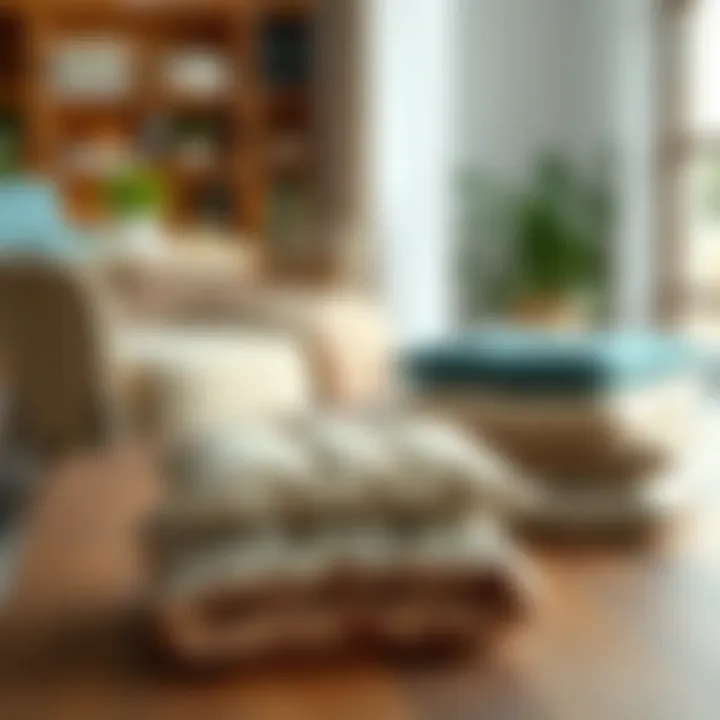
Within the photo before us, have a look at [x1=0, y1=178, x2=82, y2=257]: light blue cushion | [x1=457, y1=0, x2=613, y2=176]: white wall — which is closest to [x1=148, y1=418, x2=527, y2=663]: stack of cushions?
[x1=0, y1=178, x2=82, y2=257]: light blue cushion

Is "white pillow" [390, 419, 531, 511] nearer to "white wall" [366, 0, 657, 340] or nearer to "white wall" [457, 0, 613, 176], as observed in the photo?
"white wall" [366, 0, 657, 340]

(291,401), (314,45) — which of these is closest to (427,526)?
(291,401)

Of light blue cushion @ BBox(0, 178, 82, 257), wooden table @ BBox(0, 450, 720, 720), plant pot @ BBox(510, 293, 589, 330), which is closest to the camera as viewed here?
wooden table @ BBox(0, 450, 720, 720)

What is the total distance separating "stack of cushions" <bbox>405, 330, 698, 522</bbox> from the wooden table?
0.07 m

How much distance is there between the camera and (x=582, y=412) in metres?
1.15

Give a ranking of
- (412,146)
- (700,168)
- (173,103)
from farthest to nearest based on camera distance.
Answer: (173,103), (412,146), (700,168)

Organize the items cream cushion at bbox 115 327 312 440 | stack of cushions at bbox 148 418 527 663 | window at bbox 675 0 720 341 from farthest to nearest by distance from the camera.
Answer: window at bbox 675 0 720 341
cream cushion at bbox 115 327 312 440
stack of cushions at bbox 148 418 527 663

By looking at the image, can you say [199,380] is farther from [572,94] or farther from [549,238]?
[572,94]

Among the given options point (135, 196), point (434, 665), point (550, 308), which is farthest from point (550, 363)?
point (135, 196)

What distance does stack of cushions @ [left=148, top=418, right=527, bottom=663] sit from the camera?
851mm

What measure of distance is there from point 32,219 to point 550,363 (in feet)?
9.18

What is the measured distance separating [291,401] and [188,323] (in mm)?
703

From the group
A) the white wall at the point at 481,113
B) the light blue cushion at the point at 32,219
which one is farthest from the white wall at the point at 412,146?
the light blue cushion at the point at 32,219

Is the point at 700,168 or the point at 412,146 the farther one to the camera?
the point at 412,146
